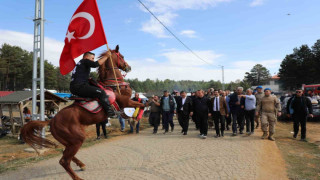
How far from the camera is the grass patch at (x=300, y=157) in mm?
4559

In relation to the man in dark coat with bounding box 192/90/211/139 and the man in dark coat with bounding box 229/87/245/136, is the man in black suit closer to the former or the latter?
the man in dark coat with bounding box 192/90/211/139

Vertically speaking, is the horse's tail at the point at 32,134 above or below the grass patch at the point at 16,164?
above

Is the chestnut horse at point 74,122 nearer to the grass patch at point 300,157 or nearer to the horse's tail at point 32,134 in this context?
the horse's tail at point 32,134

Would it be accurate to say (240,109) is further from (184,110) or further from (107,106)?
(107,106)

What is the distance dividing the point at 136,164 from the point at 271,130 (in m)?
5.69

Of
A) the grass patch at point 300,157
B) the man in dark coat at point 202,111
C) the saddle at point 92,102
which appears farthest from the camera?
the man in dark coat at point 202,111

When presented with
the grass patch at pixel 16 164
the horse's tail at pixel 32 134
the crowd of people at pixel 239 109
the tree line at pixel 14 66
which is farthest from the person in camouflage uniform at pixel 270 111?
the tree line at pixel 14 66

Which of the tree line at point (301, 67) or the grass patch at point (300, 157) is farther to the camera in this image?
the tree line at point (301, 67)

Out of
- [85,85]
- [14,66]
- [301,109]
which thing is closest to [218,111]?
[301,109]

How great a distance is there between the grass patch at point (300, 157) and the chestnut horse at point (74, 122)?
4.01 metres

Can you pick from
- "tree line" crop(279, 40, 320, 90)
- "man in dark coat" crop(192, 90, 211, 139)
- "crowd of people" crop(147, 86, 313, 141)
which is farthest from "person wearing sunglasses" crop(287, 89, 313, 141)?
"tree line" crop(279, 40, 320, 90)

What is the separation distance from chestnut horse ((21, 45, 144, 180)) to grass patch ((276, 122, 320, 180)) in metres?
4.01

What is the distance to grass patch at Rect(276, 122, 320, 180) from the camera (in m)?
4.56

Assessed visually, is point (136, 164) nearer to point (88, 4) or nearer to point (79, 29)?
point (79, 29)
